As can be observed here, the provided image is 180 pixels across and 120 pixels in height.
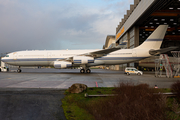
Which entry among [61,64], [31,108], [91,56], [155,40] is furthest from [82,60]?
[31,108]

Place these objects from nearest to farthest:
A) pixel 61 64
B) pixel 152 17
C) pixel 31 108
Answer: pixel 31 108, pixel 61 64, pixel 152 17

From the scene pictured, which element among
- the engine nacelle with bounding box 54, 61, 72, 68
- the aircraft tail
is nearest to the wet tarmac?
the engine nacelle with bounding box 54, 61, 72, 68

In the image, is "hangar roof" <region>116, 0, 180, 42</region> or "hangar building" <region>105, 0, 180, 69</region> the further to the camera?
"hangar building" <region>105, 0, 180, 69</region>

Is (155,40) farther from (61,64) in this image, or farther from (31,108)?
(31,108)

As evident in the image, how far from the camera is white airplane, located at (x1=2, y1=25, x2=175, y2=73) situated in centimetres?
2205

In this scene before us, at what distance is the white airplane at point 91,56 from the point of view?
22047 mm

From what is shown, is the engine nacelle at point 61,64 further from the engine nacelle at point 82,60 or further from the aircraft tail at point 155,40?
the aircraft tail at point 155,40

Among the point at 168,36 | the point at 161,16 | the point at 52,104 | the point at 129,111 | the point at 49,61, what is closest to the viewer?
the point at 129,111

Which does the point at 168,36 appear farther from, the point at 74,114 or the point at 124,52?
the point at 74,114

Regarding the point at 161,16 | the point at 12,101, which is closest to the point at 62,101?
the point at 12,101

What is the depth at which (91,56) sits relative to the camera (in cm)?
2275

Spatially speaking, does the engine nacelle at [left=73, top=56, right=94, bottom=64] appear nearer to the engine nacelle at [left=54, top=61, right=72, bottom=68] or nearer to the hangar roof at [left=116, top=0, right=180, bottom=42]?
the engine nacelle at [left=54, top=61, right=72, bottom=68]

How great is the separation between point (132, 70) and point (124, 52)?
3.56 m

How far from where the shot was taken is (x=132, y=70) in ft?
72.8
